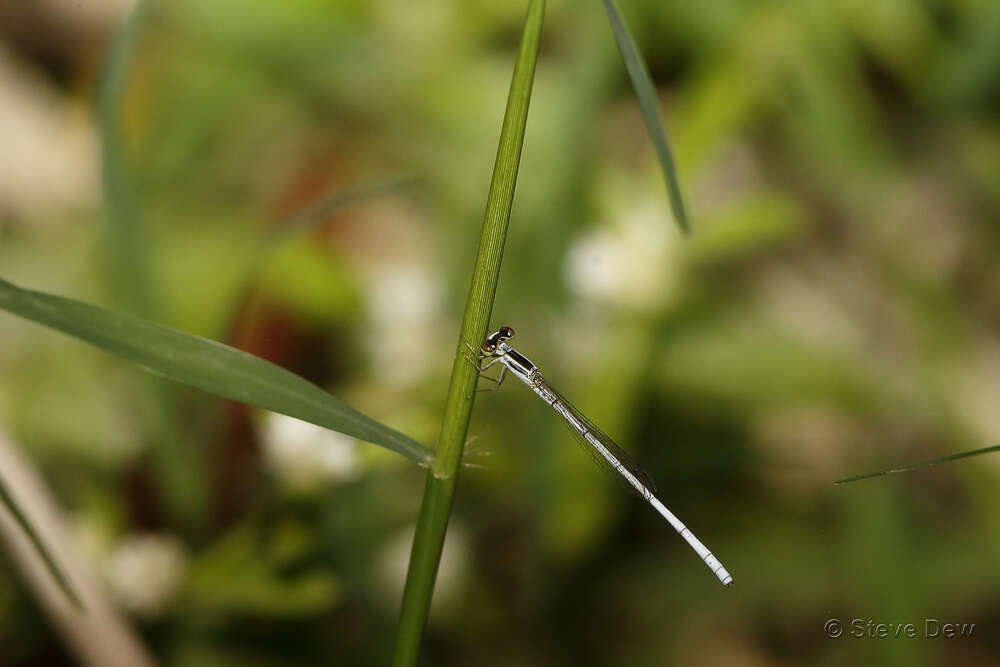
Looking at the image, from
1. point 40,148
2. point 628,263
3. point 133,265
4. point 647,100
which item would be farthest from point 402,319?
point 40,148

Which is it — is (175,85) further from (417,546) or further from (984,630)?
(984,630)

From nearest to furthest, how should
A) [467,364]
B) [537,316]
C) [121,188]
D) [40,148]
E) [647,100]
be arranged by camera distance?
[467,364] < [647,100] < [121,188] < [537,316] < [40,148]

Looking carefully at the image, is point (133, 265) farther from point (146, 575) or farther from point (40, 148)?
point (40, 148)

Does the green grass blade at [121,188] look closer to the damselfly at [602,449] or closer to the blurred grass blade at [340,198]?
the blurred grass blade at [340,198]

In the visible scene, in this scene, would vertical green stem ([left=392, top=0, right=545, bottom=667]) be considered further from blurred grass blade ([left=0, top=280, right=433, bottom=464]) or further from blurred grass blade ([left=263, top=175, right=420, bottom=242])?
blurred grass blade ([left=263, top=175, right=420, bottom=242])

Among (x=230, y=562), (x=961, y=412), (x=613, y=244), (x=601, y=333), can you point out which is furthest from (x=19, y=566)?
(x=961, y=412)

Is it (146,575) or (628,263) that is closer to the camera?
(146,575)
